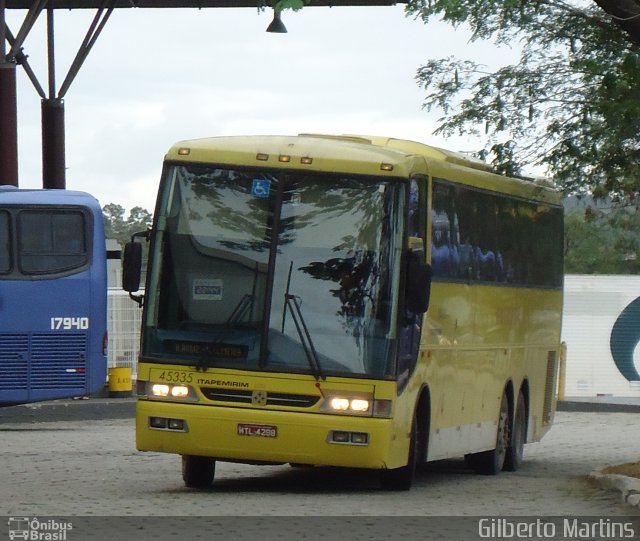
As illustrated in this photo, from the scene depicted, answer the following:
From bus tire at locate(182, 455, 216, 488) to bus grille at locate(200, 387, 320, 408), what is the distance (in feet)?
3.61

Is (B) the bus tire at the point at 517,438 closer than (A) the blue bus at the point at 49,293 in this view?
Yes

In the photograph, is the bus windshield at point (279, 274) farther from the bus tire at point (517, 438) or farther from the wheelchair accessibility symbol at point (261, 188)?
the bus tire at point (517, 438)

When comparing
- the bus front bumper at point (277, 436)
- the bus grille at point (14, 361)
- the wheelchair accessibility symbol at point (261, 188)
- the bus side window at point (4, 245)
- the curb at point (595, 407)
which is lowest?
the curb at point (595, 407)

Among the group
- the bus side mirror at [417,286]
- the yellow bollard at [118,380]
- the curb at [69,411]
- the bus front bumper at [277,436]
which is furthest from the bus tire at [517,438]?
the yellow bollard at [118,380]

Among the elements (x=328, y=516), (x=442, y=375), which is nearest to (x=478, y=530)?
(x=328, y=516)

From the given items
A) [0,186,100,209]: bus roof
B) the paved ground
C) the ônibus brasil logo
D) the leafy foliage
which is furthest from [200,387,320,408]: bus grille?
the leafy foliage

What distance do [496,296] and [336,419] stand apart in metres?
4.87

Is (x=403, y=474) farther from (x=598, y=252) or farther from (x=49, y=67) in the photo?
(x=598, y=252)

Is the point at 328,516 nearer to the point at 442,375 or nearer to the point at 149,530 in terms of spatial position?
the point at 149,530

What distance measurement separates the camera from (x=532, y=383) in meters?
22.0

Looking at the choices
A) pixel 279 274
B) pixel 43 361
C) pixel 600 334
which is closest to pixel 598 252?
pixel 600 334

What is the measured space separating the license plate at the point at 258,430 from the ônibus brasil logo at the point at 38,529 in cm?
299

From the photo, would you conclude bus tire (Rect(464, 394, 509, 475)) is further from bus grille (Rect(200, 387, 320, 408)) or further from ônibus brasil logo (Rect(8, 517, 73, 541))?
ônibus brasil logo (Rect(8, 517, 73, 541))

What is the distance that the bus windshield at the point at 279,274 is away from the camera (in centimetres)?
1541
